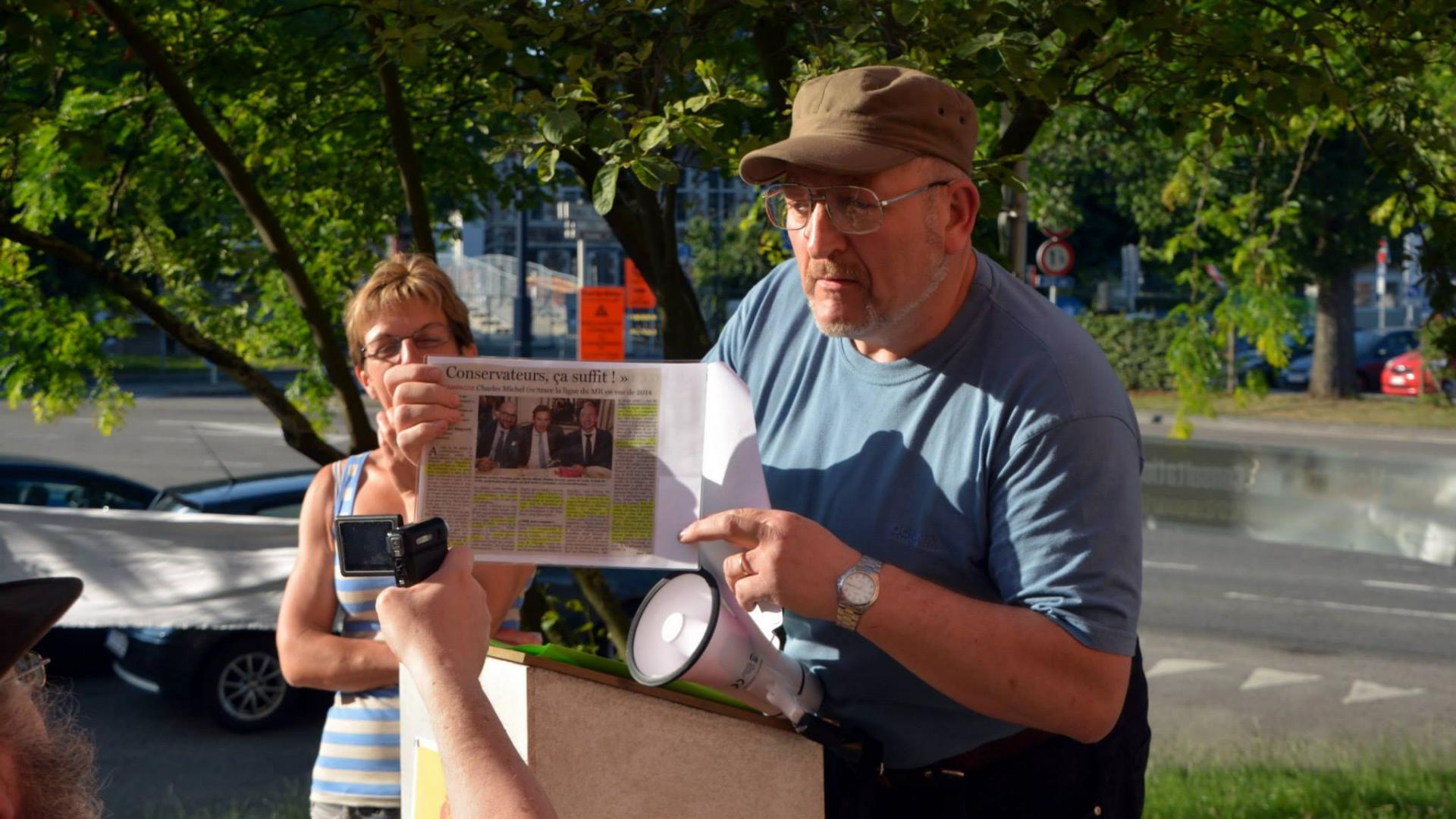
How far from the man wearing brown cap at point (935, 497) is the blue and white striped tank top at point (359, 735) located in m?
0.98

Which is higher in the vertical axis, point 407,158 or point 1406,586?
point 407,158

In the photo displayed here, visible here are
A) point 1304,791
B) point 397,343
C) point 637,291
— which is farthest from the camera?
point 637,291

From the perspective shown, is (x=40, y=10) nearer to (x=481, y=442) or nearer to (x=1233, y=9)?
(x=481, y=442)

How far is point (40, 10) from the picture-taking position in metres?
3.23

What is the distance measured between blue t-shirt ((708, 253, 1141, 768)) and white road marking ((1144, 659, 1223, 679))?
6846 mm

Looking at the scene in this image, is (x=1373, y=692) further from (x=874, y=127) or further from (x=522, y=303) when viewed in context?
(x=522, y=303)

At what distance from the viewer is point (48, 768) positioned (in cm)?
135

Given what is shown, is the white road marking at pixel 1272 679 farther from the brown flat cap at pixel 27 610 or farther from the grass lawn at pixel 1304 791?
the brown flat cap at pixel 27 610

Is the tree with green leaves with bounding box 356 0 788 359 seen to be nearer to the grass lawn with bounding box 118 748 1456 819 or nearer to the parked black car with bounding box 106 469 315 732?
the grass lawn with bounding box 118 748 1456 819

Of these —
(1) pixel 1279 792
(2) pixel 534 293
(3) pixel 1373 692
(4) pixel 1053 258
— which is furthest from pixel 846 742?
(2) pixel 534 293

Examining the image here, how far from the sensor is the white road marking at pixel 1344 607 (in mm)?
10344

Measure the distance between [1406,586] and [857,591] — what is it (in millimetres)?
10804

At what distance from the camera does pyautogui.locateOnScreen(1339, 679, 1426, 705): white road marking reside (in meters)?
8.16

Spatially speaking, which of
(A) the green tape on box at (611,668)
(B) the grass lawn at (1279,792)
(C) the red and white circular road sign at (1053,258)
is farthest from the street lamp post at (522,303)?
(A) the green tape on box at (611,668)
